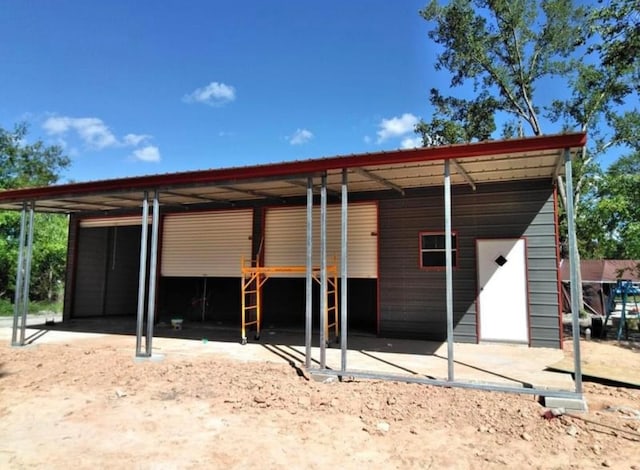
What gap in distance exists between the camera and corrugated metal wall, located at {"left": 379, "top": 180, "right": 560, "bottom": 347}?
7.66 metres

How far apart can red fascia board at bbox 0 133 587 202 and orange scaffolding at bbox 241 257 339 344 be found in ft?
6.04

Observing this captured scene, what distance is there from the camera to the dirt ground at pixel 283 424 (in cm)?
347

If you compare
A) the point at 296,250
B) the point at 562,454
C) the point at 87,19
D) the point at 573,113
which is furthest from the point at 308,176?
the point at 573,113

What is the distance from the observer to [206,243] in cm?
1075

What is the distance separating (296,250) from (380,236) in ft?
6.51

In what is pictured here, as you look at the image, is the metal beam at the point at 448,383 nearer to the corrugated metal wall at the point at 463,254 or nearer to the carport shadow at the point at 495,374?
the carport shadow at the point at 495,374

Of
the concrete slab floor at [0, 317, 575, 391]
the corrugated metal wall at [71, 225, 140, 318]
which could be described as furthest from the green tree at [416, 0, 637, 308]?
the corrugated metal wall at [71, 225, 140, 318]

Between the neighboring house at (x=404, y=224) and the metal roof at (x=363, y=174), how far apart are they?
0.7 inches

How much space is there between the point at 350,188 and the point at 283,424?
532 centimetres

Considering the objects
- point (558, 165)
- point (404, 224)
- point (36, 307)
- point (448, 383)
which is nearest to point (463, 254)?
point (404, 224)

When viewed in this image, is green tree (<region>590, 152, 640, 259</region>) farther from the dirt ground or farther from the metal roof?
the dirt ground

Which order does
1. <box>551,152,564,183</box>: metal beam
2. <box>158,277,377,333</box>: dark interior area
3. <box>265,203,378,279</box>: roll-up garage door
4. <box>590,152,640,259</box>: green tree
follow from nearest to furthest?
<box>551,152,564,183</box>: metal beam, <box>265,203,378,279</box>: roll-up garage door, <box>158,277,377,333</box>: dark interior area, <box>590,152,640,259</box>: green tree

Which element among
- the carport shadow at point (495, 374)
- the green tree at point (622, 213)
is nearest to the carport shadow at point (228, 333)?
the carport shadow at point (495, 374)

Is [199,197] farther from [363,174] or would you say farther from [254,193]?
[363,174]
